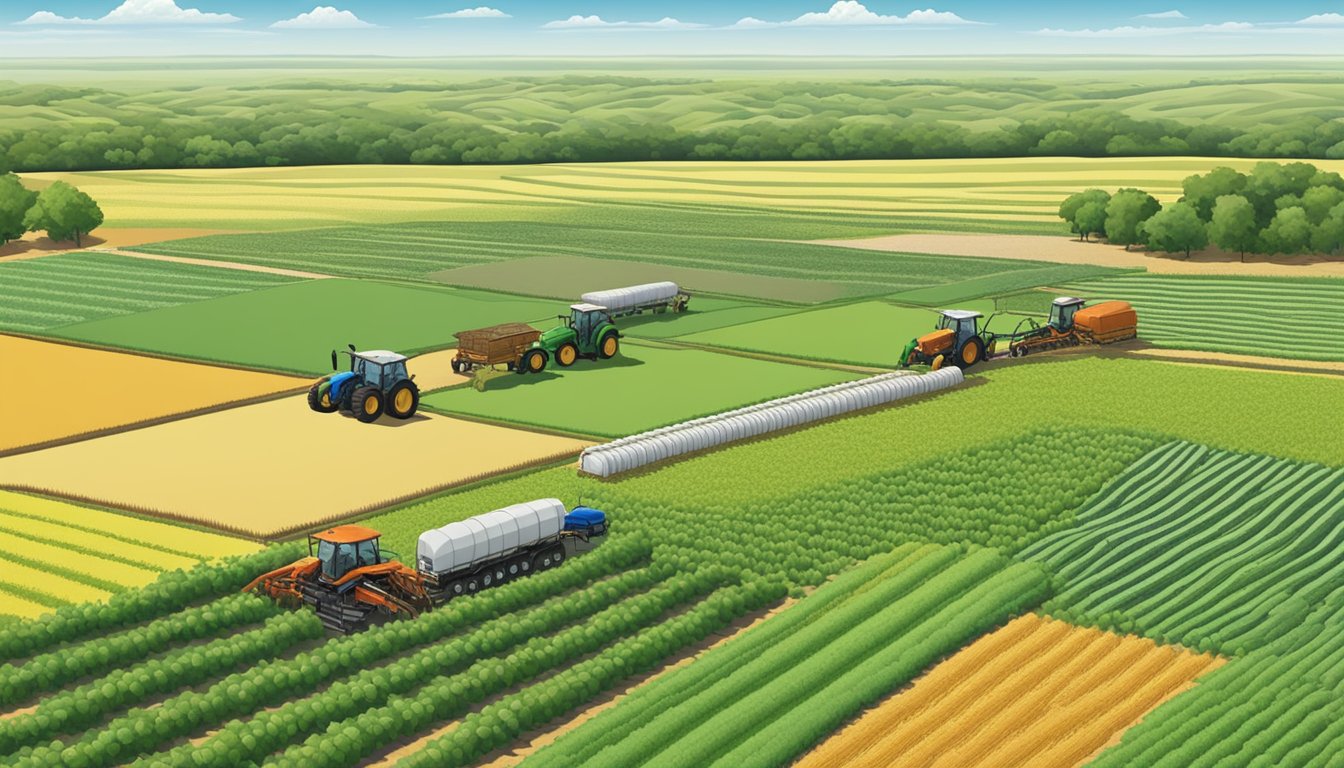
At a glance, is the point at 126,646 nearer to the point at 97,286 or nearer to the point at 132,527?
the point at 132,527

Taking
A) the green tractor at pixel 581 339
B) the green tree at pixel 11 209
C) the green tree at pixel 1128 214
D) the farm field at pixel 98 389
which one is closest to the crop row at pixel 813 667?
the green tractor at pixel 581 339

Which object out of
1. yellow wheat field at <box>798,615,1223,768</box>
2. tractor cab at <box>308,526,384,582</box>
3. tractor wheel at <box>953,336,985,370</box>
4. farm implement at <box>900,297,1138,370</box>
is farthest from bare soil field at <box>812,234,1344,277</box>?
tractor cab at <box>308,526,384,582</box>

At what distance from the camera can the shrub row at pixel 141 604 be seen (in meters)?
36.6

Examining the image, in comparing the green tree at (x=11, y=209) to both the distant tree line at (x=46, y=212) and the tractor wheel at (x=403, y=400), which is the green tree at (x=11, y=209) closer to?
the distant tree line at (x=46, y=212)

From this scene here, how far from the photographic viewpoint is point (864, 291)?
307ft

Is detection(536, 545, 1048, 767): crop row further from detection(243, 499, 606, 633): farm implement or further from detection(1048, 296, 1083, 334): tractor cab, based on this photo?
detection(1048, 296, 1083, 334): tractor cab

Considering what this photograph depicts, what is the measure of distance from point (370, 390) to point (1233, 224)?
224 ft

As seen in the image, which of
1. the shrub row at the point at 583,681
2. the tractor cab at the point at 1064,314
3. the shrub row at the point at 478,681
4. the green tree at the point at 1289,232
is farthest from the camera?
the green tree at the point at 1289,232

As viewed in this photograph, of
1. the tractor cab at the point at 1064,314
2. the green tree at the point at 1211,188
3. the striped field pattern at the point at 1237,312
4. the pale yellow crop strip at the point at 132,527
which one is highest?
the green tree at the point at 1211,188

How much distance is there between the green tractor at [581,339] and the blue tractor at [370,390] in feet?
32.5

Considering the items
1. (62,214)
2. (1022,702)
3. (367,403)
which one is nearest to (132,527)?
(367,403)

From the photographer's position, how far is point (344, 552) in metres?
39.1

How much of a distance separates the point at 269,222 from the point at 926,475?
9442 centimetres

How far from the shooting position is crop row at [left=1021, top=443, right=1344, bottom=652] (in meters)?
39.2
